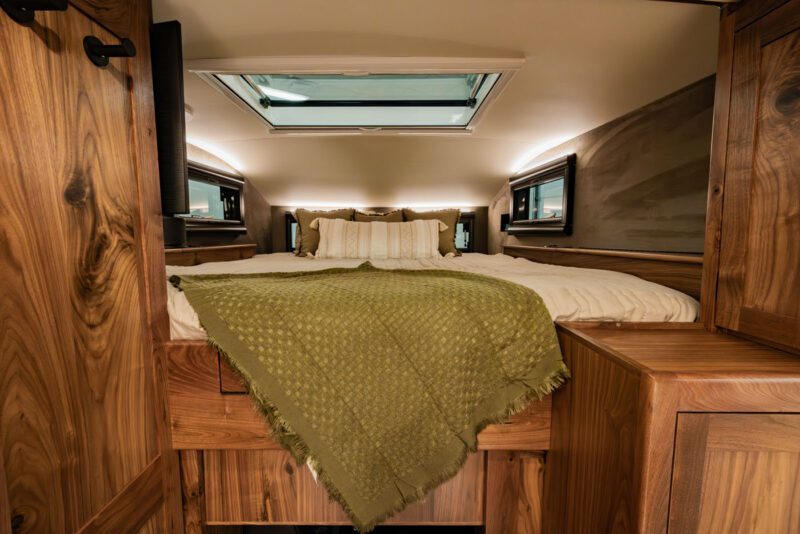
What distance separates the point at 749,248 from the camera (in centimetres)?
78

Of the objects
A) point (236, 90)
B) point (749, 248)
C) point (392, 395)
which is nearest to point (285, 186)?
point (236, 90)

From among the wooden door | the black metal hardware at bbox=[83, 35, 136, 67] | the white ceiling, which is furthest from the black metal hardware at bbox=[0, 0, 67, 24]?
the white ceiling

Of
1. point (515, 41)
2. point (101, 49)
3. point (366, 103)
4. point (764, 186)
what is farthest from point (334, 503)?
point (366, 103)

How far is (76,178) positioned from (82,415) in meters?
0.48

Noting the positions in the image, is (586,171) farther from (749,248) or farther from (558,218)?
(749,248)

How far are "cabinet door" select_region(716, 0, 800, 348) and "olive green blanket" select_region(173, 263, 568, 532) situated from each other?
1.67 feet

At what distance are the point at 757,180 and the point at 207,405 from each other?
1.59 meters

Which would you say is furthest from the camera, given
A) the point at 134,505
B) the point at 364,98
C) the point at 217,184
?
the point at 217,184

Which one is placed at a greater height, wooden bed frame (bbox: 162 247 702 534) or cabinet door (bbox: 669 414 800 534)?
cabinet door (bbox: 669 414 800 534)

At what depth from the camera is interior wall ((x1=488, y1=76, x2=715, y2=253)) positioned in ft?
4.35

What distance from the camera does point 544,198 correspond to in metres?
2.63

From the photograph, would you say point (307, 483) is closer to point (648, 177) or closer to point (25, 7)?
point (25, 7)

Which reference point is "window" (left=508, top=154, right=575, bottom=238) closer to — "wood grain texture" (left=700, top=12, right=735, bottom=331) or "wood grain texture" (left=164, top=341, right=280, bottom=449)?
"wood grain texture" (left=700, top=12, right=735, bottom=331)

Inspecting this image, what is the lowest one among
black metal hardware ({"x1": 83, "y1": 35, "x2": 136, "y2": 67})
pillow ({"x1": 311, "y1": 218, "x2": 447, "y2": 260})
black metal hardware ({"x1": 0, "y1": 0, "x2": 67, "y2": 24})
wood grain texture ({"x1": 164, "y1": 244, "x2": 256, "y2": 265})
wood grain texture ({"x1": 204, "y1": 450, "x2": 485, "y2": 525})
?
wood grain texture ({"x1": 204, "y1": 450, "x2": 485, "y2": 525})
